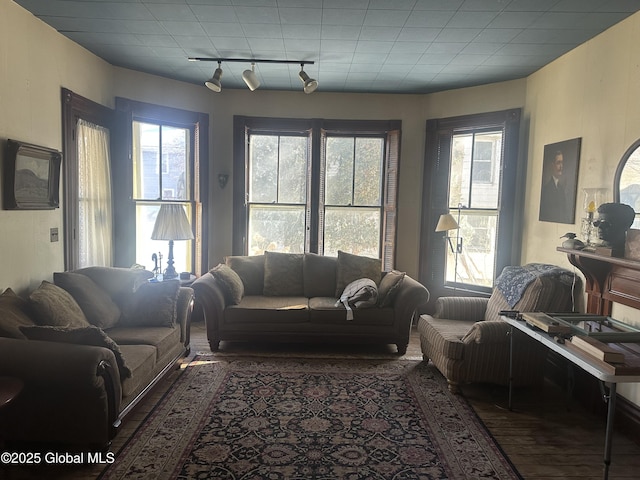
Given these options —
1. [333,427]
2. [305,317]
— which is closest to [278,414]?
[333,427]

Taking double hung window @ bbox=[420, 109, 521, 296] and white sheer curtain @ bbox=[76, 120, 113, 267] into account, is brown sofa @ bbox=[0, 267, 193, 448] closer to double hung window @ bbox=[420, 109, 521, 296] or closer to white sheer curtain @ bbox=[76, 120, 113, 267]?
white sheer curtain @ bbox=[76, 120, 113, 267]

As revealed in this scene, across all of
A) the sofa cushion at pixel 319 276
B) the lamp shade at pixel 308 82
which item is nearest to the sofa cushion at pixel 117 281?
the sofa cushion at pixel 319 276

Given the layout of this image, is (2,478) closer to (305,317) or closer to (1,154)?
(1,154)

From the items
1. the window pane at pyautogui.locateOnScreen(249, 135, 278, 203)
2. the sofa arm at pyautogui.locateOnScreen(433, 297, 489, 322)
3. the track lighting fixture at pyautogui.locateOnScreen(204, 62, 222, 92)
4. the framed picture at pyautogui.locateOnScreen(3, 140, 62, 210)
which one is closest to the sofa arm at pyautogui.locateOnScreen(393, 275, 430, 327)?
the sofa arm at pyautogui.locateOnScreen(433, 297, 489, 322)

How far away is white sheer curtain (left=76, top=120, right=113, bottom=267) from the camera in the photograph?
4270mm

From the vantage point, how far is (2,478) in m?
2.31

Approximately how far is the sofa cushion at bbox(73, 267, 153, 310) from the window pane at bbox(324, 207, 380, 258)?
8.75 ft

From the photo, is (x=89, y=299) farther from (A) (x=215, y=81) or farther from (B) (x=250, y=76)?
(B) (x=250, y=76)

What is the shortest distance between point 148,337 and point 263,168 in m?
3.01

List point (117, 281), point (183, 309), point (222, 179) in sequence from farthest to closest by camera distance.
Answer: point (222, 179)
point (183, 309)
point (117, 281)

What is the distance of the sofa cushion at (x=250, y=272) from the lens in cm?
505

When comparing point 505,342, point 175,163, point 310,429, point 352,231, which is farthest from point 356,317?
point 175,163

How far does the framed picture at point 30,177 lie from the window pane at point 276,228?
97.9 inches

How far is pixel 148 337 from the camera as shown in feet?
11.1
